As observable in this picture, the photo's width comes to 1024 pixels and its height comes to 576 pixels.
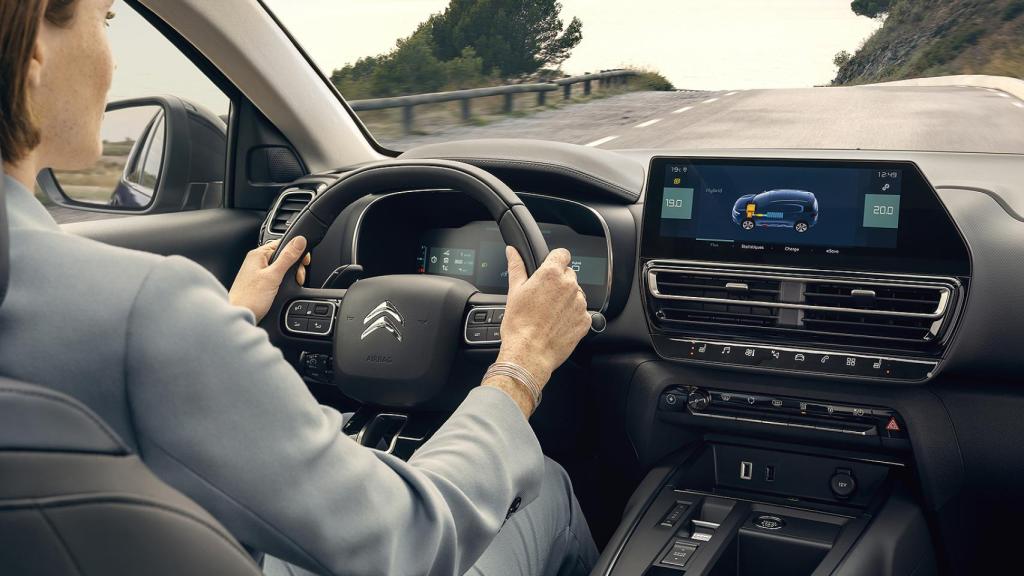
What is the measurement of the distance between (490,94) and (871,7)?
1.27 m

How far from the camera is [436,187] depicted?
231 cm

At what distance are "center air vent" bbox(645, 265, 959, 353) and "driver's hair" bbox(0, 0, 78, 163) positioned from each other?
1835mm

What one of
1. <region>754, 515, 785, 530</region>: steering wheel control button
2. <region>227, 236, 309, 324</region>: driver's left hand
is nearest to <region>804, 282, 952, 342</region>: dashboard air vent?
<region>754, 515, 785, 530</region>: steering wheel control button

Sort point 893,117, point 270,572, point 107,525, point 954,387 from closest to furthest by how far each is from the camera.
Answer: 1. point 107,525
2. point 270,572
3. point 954,387
4. point 893,117

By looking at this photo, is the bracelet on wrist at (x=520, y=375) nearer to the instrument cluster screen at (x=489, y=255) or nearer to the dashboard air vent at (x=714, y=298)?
the dashboard air vent at (x=714, y=298)

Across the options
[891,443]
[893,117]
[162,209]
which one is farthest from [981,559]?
[162,209]

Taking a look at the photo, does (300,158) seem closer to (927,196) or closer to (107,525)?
(927,196)

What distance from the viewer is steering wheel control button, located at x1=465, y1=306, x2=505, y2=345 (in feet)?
7.60

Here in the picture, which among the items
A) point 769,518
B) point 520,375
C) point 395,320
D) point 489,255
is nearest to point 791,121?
point 489,255

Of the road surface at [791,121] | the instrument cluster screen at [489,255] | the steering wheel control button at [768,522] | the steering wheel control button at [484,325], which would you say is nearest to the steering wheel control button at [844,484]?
the steering wheel control button at [768,522]

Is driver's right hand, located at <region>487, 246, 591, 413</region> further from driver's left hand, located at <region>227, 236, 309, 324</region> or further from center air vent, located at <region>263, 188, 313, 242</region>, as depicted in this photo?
center air vent, located at <region>263, 188, 313, 242</region>

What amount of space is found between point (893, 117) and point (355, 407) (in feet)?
5.95

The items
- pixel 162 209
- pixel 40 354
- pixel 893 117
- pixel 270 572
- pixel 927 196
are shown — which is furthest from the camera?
pixel 162 209

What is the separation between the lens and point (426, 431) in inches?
98.3
